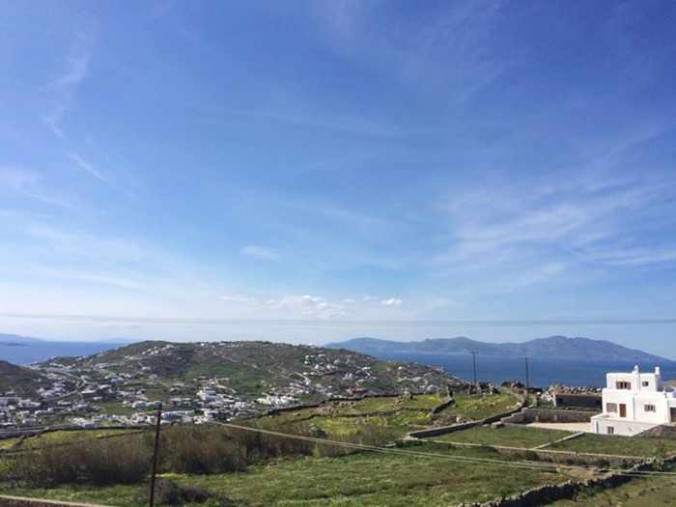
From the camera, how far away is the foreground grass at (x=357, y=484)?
83.9 feet

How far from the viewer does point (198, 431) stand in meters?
36.0

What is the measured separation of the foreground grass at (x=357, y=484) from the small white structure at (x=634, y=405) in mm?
15269

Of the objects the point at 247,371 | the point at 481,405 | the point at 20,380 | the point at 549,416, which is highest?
the point at 481,405

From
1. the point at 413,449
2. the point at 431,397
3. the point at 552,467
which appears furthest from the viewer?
the point at 431,397

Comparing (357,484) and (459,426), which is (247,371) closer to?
(459,426)

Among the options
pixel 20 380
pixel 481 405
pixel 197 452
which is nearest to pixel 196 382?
pixel 20 380

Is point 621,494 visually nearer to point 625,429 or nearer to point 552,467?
point 552,467

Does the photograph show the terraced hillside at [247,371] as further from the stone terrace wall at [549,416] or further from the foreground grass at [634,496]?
the foreground grass at [634,496]

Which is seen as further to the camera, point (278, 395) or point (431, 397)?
point (278, 395)

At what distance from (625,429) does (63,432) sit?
39.3 m

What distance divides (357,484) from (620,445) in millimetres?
19186

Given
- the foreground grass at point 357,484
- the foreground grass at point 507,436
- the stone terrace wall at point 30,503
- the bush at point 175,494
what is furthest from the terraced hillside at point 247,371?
the stone terrace wall at point 30,503

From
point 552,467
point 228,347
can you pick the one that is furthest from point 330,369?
point 552,467

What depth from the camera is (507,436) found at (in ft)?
142
